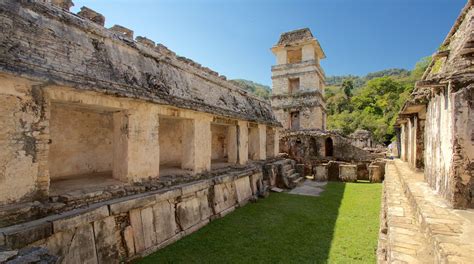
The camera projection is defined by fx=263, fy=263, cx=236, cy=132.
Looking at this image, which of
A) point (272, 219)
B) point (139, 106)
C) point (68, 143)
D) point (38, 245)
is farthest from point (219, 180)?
point (38, 245)

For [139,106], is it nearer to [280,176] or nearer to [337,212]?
[337,212]

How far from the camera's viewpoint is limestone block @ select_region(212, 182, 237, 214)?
24.2 feet

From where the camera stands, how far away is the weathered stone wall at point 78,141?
6.06 m

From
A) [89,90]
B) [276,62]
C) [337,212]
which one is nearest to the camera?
[89,90]

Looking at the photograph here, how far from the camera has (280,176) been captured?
11.9m

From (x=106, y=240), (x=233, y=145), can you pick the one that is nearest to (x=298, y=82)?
(x=233, y=145)

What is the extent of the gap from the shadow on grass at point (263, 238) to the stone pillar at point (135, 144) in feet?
5.60

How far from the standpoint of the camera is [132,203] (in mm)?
4867

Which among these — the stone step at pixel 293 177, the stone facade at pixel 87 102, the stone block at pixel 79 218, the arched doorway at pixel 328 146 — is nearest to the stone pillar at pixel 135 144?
the stone facade at pixel 87 102

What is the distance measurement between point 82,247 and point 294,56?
932 inches

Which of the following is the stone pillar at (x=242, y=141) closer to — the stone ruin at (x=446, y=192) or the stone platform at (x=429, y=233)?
the stone ruin at (x=446, y=192)

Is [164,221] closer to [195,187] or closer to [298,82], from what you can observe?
[195,187]

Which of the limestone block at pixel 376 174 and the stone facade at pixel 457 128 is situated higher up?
the stone facade at pixel 457 128

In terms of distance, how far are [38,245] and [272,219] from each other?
5.28 m
